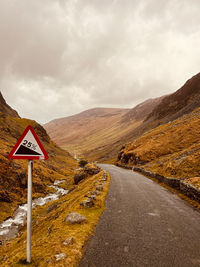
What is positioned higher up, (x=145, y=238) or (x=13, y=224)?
(x=145, y=238)

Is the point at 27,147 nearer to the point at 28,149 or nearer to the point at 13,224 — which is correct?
the point at 28,149

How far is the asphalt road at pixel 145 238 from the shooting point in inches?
225

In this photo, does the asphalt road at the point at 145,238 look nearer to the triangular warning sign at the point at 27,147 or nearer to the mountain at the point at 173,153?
the triangular warning sign at the point at 27,147

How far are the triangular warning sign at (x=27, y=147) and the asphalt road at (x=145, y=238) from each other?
4.37m

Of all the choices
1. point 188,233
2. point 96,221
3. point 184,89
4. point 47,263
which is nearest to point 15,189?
point 96,221

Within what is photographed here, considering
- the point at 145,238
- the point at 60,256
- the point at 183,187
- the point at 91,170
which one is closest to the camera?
the point at 60,256

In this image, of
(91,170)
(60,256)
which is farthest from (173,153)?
(60,256)

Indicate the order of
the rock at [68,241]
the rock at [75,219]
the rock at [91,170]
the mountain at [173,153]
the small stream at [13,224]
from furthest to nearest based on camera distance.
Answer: the rock at [91,170] → the mountain at [173,153] → the small stream at [13,224] → the rock at [75,219] → the rock at [68,241]

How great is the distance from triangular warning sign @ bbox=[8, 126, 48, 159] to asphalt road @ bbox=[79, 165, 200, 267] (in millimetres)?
4371

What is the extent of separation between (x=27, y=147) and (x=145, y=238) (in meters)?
6.91

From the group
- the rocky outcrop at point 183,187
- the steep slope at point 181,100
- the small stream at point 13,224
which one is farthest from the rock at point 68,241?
the steep slope at point 181,100

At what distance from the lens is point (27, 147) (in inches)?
212

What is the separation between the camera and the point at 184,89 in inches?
6083

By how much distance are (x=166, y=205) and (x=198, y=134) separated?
43095 mm
